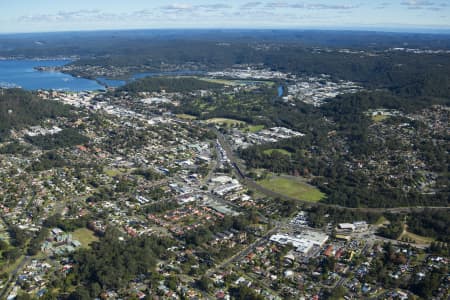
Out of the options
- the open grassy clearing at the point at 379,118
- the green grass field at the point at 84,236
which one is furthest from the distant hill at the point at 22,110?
the open grassy clearing at the point at 379,118

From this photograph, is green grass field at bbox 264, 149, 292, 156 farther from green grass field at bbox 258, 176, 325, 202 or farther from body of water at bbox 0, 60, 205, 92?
body of water at bbox 0, 60, 205, 92

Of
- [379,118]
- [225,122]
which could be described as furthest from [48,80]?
[379,118]

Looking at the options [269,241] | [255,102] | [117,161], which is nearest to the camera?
[269,241]

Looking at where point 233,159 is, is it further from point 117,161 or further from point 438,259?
point 438,259

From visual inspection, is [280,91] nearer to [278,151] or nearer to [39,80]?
[278,151]

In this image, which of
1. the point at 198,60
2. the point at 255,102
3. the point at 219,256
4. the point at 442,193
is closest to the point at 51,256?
the point at 219,256

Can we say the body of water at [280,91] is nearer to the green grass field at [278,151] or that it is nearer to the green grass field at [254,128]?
the green grass field at [254,128]
